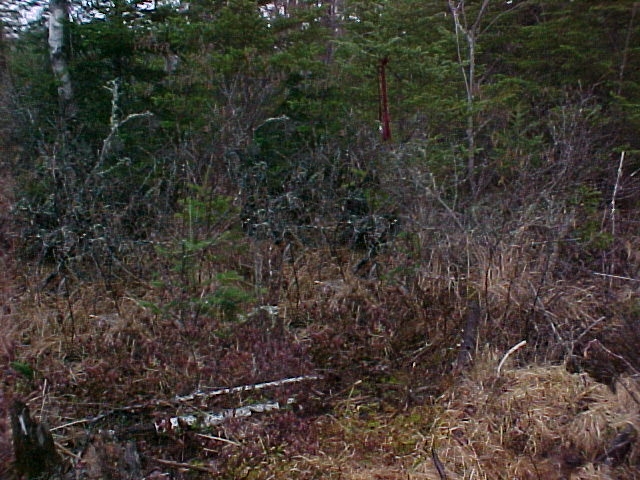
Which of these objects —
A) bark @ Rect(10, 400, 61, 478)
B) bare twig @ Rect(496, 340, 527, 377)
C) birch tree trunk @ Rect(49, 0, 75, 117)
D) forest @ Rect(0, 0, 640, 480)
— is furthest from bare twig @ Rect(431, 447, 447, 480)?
birch tree trunk @ Rect(49, 0, 75, 117)

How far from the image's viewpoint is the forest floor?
350 cm

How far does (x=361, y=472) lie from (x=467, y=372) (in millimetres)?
1181

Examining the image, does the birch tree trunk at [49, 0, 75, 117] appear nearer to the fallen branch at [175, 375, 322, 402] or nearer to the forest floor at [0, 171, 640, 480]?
the forest floor at [0, 171, 640, 480]

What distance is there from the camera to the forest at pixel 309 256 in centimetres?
370

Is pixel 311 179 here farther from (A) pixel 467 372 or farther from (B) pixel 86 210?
(A) pixel 467 372

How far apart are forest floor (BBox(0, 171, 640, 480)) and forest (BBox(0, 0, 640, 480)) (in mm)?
18

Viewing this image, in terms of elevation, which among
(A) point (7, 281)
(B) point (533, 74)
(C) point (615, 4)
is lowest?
(A) point (7, 281)

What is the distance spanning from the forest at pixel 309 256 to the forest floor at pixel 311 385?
0.06 feet

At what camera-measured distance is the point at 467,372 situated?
4.26m

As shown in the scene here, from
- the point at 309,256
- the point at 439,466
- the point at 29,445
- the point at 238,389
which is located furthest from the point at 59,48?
the point at 439,466

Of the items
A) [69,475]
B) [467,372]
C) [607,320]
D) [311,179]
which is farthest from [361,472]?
[311,179]

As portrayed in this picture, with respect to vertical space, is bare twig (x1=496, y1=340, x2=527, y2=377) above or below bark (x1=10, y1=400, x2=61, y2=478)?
below

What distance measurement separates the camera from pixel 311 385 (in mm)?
4285

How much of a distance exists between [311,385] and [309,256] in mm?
1842
